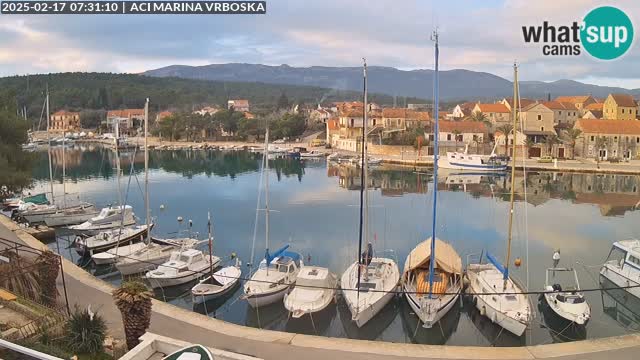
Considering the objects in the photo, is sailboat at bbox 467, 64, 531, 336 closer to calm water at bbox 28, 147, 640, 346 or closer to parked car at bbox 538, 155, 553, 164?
calm water at bbox 28, 147, 640, 346

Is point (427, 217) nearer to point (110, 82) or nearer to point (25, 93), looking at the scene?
point (25, 93)

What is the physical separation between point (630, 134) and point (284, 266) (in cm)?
6515

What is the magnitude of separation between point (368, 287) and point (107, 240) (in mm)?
14761

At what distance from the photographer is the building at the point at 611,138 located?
69875 millimetres

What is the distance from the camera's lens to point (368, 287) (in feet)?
61.4

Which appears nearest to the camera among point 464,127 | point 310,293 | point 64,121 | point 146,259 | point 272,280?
point 310,293

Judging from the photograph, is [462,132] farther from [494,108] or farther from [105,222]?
[105,222]

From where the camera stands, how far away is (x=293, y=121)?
104312 millimetres

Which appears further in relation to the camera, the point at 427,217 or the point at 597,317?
the point at 427,217

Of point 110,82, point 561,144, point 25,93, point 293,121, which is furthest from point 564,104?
point 110,82

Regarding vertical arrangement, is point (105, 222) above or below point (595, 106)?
below

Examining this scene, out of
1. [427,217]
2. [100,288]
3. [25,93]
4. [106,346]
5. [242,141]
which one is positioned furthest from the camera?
[25,93]

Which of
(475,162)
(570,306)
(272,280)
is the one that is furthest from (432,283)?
(475,162)

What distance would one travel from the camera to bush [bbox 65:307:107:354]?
10.7 m
